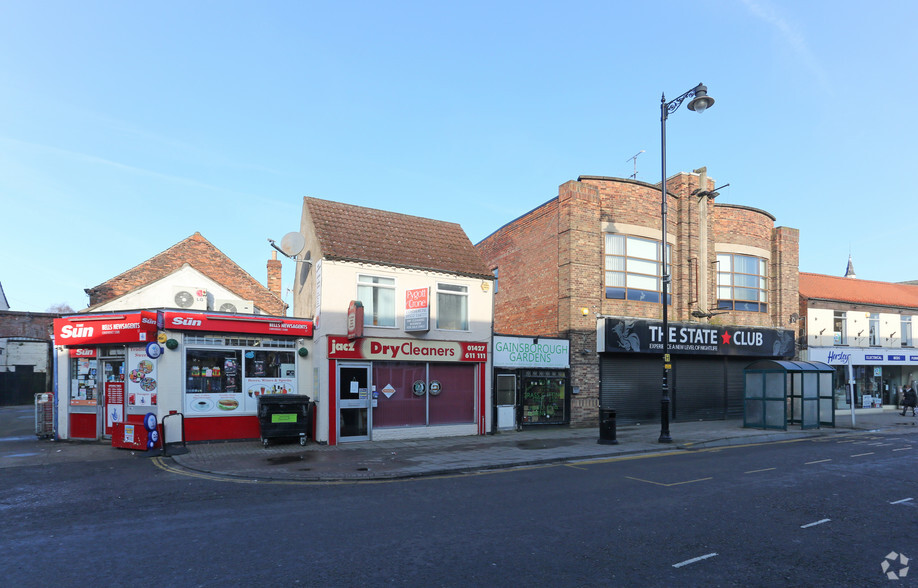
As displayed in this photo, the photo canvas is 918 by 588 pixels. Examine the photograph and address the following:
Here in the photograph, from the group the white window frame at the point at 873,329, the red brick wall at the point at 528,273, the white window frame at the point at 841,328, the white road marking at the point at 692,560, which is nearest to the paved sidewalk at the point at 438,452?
the red brick wall at the point at 528,273

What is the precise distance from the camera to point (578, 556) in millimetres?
6113

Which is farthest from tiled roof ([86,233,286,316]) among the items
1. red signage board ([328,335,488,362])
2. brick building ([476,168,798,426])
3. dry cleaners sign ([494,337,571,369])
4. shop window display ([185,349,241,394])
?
dry cleaners sign ([494,337,571,369])

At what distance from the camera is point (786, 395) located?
63.9 ft

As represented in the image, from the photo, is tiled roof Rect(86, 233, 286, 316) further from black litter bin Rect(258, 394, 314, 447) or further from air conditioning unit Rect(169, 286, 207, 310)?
black litter bin Rect(258, 394, 314, 447)

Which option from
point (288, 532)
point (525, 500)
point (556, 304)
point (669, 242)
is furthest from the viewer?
point (669, 242)

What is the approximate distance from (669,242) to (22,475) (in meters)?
21.7

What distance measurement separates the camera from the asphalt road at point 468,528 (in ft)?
18.4

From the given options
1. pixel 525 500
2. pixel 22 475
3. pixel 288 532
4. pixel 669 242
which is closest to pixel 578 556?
pixel 525 500

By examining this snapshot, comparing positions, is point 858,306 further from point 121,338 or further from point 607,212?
point 121,338

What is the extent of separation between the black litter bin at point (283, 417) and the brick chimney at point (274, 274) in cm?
2002

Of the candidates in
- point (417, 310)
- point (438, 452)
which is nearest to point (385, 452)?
point (438, 452)

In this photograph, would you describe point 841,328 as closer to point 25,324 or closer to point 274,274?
point 274,274

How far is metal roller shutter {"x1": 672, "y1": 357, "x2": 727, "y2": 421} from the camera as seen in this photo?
22.4 m

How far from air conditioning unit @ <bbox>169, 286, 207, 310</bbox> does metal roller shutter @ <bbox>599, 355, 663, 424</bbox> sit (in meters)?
19.1
